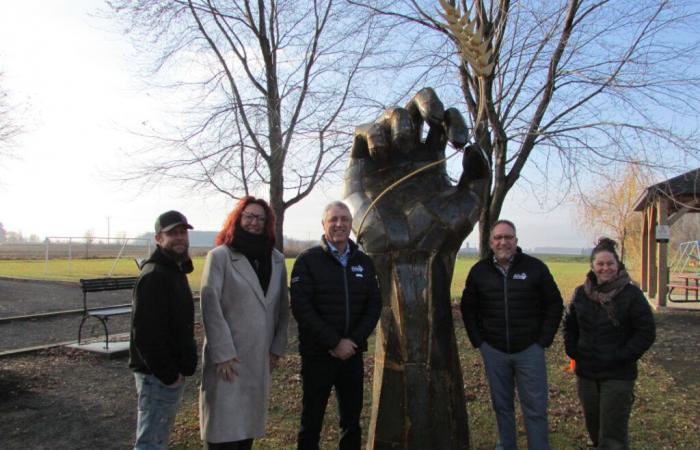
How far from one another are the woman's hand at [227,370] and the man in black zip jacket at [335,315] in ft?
1.30

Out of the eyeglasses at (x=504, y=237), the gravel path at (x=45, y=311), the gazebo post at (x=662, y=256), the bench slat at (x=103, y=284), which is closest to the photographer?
the eyeglasses at (x=504, y=237)

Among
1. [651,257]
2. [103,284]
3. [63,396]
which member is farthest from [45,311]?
[651,257]

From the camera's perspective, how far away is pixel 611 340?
3.22m

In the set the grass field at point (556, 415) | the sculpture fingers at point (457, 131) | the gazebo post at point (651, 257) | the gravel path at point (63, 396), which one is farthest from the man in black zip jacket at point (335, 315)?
the gazebo post at point (651, 257)

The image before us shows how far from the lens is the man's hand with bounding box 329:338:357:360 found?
2805mm

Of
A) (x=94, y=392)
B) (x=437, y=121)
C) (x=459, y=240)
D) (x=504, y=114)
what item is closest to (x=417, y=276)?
(x=459, y=240)

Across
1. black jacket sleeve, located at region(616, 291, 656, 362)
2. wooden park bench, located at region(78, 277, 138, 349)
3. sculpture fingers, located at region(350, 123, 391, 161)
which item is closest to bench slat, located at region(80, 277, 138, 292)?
wooden park bench, located at region(78, 277, 138, 349)

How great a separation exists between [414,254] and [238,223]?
1.01 metres

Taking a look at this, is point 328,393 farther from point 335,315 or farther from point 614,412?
point 614,412

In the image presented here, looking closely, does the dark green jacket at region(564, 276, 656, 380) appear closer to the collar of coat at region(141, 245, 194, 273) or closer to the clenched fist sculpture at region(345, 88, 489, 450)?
the clenched fist sculpture at region(345, 88, 489, 450)

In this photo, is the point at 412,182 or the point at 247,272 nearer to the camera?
the point at 247,272

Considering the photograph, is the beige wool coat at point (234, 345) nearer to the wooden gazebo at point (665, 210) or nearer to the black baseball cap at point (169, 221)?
the black baseball cap at point (169, 221)

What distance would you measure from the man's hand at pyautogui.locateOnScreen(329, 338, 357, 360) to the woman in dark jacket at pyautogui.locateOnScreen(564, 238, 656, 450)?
1.50 m

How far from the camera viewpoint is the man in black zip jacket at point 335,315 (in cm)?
287
